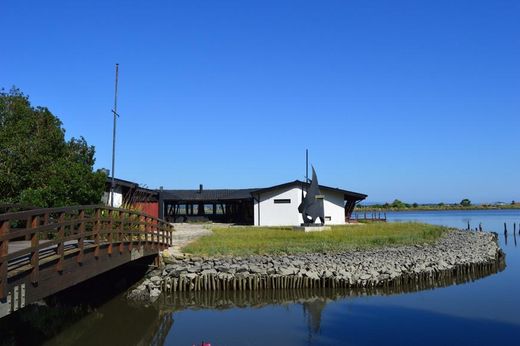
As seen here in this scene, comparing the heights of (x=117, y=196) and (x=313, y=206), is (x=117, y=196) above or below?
above

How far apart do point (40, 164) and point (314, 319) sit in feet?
53.5

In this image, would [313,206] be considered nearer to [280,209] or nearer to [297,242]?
[280,209]

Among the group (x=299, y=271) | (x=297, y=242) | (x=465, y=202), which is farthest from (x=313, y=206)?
(x=465, y=202)

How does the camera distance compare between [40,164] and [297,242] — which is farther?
[297,242]

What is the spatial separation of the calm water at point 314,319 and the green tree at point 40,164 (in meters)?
6.41

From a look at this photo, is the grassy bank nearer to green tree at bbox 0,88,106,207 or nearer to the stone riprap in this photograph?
the stone riprap

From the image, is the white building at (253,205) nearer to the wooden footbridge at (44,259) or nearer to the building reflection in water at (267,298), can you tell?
the building reflection in water at (267,298)

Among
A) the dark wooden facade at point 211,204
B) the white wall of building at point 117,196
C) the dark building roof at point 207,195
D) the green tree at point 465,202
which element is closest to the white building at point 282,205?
the dark wooden facade at point 211,204

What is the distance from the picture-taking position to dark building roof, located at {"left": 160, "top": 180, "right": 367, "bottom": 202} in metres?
→ 40.9

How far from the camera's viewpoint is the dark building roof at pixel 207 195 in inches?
1747

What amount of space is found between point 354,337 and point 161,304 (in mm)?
7101

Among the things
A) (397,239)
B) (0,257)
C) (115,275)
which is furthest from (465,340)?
(397,239)

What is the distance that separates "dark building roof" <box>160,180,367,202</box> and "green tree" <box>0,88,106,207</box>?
51.0ft

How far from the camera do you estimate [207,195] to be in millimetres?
45844
